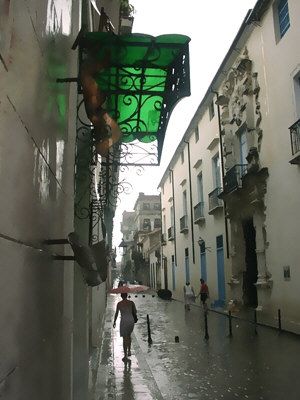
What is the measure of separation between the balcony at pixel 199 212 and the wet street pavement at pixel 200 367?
10.8m

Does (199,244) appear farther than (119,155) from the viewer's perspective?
Yes

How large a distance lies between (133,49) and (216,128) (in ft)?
61.2

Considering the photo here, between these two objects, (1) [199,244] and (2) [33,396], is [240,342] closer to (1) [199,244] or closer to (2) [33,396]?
(2) [33,396]

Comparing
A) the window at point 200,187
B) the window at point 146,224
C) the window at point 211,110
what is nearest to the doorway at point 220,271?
the window at point 200,187

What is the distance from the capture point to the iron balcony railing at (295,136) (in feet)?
42.9

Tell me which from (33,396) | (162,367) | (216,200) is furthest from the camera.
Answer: (216,200)

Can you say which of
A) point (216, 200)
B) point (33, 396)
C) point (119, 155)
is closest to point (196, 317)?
point (216, 200)

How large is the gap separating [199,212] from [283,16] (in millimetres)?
12758

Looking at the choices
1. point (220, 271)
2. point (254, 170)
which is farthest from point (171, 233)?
point (254, 170)

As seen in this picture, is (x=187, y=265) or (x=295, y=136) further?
(x=187, y=265)

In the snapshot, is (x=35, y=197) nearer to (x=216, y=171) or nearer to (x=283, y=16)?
(x=283, y=16)

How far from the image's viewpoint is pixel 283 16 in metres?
Result: 14.7

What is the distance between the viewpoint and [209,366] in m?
9.36

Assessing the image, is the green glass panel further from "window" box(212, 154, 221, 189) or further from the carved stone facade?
"window" box(212, 154, 221, 189)
